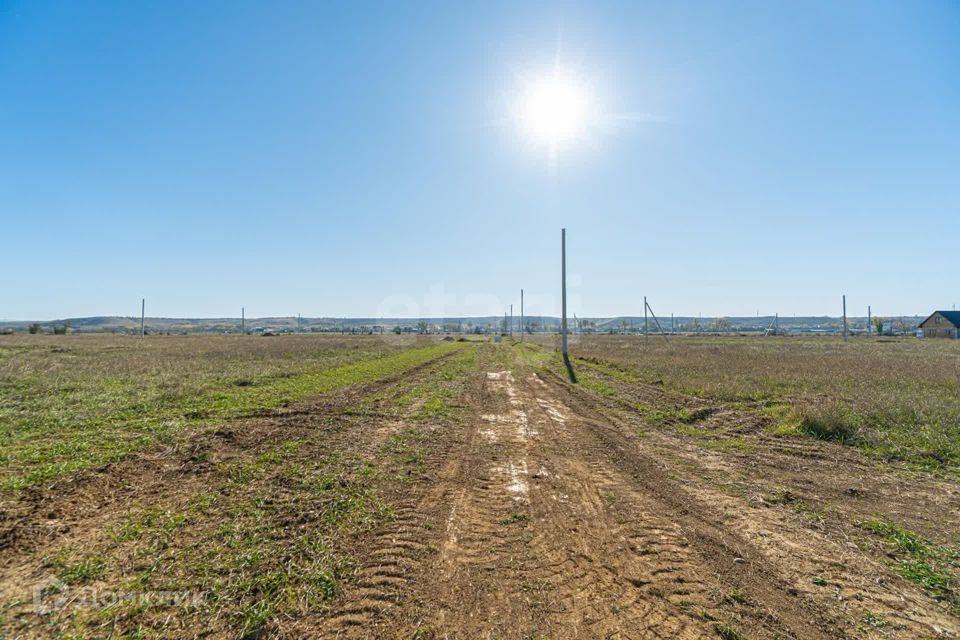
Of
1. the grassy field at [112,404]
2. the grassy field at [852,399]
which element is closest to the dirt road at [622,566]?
the grassy field at [852,399]

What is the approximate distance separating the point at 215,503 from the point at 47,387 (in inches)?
554

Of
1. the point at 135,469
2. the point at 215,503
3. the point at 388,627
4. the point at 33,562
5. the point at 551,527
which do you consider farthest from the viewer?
the point at 135,469

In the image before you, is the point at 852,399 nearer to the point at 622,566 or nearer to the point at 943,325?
the point at 622,566

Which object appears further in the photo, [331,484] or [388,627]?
[331,484]

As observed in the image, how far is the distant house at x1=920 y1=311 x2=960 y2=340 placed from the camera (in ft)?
225

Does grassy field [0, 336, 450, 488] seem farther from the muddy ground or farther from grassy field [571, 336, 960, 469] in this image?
grassy field [571, 336, 960, 469]

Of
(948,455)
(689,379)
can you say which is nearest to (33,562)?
(948,455)

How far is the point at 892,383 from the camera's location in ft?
45.7

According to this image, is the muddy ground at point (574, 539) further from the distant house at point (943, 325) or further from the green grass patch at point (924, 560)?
the distant house at point (943, 325)

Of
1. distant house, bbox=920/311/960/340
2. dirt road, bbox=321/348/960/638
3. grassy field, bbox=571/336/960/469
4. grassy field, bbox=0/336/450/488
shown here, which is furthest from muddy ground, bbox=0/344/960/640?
distant house, bbox=920/311/960/340

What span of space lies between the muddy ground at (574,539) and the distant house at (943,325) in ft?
327

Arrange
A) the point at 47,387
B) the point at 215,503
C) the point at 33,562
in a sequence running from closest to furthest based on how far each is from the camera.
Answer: the point at 33,562, the point at 215,503, the point at 47,387

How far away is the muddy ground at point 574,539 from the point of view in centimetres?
314

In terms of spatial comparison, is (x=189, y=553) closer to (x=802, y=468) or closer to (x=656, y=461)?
A: (x=656, y=461)
